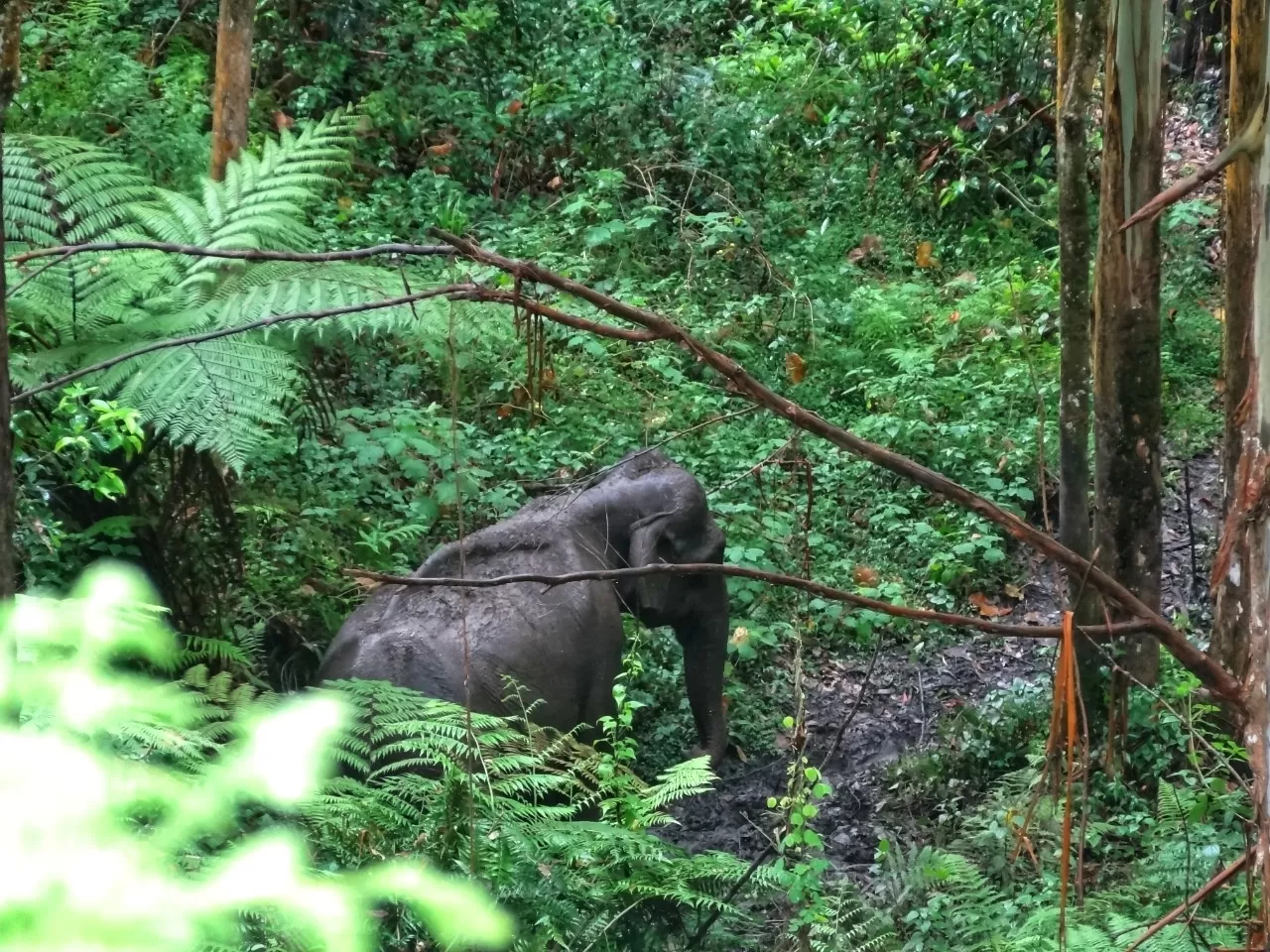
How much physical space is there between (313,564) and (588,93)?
5920 millimetres

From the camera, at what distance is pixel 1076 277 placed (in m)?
5.32

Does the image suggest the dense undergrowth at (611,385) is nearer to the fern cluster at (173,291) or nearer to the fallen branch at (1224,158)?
the fern cluster at (173,291)

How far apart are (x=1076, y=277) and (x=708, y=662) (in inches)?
91.4

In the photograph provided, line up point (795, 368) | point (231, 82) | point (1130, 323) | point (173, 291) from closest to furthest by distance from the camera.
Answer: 1. point (173, 291)
2. point (1130, 323)
3. point (231, 82)
4. point (795, 368)

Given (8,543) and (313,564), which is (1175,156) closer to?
(313,564)

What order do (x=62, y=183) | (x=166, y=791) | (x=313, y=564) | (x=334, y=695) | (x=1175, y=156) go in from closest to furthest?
(x=166, y=791) → (x=334, y=695) → (x=62, y=183) → (x=313, y=564) → (x=1175, y=156)

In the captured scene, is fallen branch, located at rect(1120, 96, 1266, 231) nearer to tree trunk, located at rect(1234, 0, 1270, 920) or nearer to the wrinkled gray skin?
tree trunk, located at rect(1234, 0, 1270, 920)

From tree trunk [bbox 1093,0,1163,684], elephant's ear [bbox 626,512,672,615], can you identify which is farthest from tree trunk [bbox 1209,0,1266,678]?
elephant's ear [bbox 626,512,672,615]

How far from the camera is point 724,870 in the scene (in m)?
3.19

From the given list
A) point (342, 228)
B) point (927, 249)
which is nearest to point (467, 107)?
point (342, 228)

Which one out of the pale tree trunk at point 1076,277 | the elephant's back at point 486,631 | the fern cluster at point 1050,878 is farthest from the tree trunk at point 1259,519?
the pale tree trunk at point 1076,277

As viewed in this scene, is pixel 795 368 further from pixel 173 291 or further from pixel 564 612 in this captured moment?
pixel 173 291

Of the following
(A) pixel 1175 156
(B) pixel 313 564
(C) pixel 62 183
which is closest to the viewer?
(C) pixel 62 183

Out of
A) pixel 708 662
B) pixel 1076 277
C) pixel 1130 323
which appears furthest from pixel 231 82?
pixel 1130 323
